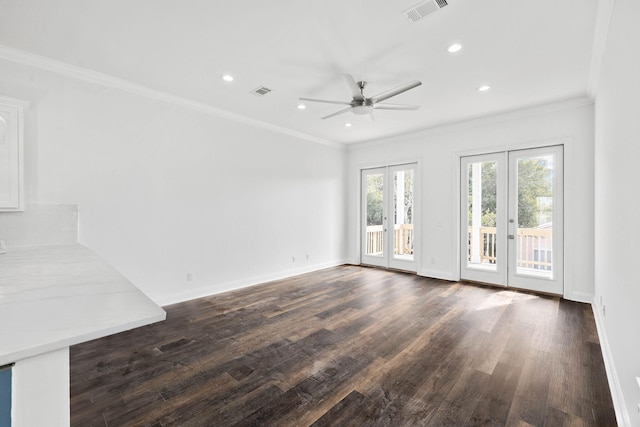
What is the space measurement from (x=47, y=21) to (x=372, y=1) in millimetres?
2649

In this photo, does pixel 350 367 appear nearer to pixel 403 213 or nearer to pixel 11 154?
pixel 11 154

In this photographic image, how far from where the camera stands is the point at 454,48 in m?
2.76

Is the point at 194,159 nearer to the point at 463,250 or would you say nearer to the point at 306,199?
the point at 306,199

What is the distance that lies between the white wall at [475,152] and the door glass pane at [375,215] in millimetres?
277

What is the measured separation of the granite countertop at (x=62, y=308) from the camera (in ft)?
2.48

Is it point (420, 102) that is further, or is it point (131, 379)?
point (420, 102)

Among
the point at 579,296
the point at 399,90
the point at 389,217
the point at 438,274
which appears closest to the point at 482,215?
the point at 438,274

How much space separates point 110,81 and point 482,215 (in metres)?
5.72

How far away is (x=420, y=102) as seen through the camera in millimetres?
4137

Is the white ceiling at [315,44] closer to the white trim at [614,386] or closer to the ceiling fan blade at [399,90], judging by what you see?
the ceiling fan blade at [399,90]

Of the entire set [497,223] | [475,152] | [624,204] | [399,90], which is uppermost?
[399,90]

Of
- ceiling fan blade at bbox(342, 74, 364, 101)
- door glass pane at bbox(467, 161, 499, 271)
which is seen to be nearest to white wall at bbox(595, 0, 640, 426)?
ceiling fan blade at bbox(342, 74, 364, 101)

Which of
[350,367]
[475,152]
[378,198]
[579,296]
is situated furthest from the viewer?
[378,198]

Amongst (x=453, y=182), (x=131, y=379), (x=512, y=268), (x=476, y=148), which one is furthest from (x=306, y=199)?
(x=131, y=379)
